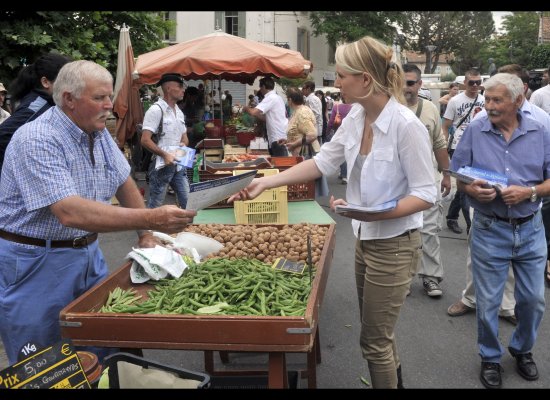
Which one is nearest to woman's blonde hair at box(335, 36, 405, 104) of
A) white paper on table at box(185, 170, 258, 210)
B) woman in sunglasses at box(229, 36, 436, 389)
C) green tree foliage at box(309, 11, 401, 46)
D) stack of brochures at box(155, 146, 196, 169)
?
woman in sunglasses at box(229, 36, 436, 389)

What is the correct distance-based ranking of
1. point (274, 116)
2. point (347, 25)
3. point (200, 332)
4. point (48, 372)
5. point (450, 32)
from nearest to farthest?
point (48, 372), point (200, 332), point (274, 116), point (347, 25), point (450, 32)

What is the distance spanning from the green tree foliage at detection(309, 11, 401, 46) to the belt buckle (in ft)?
123

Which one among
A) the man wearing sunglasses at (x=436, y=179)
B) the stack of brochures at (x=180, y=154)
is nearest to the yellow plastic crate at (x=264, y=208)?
the stack of brochures at (x=180, y=154)

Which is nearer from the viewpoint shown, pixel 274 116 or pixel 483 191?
pixel 483 191

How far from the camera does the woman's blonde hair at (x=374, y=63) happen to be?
2767mm

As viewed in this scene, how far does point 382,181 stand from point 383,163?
94mm

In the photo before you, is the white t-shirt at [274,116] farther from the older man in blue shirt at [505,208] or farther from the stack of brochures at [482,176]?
the stack of brochures at [482,176]

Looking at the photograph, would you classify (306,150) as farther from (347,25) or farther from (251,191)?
(347,25)

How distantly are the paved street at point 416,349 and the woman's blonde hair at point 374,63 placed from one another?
2225 mm

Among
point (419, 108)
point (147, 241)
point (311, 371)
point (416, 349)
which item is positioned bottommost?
point (416, 349)

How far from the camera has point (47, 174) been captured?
2594 mm

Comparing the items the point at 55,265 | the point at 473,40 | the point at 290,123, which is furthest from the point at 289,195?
the point at 473,40

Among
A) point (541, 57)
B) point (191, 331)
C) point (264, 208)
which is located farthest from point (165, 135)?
point (541, 57)

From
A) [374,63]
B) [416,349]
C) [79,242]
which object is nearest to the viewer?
[374,63]
